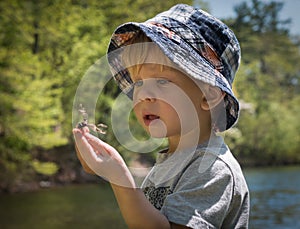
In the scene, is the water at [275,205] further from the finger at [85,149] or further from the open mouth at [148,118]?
the finger at [85,149]

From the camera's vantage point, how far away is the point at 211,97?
1.06 m

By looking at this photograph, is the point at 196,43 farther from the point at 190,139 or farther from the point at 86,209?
the point at 86,209

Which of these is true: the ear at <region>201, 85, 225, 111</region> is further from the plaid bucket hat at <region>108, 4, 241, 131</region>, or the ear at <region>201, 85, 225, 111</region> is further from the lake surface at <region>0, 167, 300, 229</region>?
the lake surface at <region>0, 167, 300, 229</region>

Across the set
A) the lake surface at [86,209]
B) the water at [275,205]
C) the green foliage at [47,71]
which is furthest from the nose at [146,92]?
the water at [275,205]

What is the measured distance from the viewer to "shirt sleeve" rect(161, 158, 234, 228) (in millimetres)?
904

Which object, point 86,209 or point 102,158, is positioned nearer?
point 102,158

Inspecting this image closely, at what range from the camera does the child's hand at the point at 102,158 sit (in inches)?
33.0

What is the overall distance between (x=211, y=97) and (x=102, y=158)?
1.04ft

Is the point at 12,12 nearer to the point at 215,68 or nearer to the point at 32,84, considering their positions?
the point at 32,84

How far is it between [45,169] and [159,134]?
947 cm

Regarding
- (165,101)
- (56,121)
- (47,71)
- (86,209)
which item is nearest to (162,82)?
(165,101)

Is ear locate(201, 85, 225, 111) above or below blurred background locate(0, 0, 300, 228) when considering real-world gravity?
above

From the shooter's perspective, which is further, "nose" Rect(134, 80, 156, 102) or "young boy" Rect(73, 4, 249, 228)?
"nose" Rect(134, 80, 156, 102)

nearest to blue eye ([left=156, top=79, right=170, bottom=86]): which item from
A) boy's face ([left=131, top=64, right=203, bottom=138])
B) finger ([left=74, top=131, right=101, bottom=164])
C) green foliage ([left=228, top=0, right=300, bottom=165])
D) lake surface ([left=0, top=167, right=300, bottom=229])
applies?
boy's face ([left=131, top=64, right=203, bottom=138])
